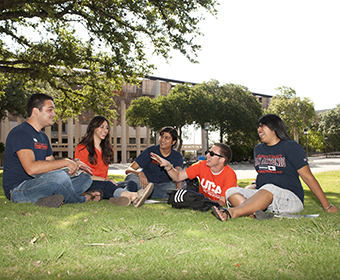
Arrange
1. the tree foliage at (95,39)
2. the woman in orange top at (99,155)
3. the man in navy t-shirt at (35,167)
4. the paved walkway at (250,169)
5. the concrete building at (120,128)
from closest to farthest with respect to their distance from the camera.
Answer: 1. the man in navy t-shirt at (35,167)
2. the woman in orange top at (99,155)
3. the tree foliage at (95,39)
4. the paved walkway at (250,169)
5. the concrete building at (120,128)

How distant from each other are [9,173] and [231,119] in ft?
105

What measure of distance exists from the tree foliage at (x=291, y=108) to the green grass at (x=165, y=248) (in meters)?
39.1

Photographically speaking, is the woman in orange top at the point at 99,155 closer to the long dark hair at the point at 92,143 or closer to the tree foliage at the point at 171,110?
the long dark hair at the point at 92,143

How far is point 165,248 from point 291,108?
4185 centimetres

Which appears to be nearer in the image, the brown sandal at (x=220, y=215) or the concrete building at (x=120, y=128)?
the brown sandal at (x=220, y=215)

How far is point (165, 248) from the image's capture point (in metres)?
2.25

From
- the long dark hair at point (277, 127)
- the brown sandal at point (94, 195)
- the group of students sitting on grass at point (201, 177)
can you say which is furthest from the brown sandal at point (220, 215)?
the brown sandal at point (94, 195)

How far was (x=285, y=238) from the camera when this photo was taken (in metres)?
2.50

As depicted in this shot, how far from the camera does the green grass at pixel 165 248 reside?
1856mm

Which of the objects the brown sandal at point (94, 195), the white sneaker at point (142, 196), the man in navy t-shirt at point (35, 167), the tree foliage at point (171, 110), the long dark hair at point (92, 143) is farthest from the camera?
the tree foliage at point (171, 110)

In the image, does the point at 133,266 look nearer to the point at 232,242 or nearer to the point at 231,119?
the point at 232,242

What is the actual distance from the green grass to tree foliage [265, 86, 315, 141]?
1540 inches

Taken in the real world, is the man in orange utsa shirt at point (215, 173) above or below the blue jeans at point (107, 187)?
above

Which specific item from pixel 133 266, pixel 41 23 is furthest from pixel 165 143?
pixel 41 23
